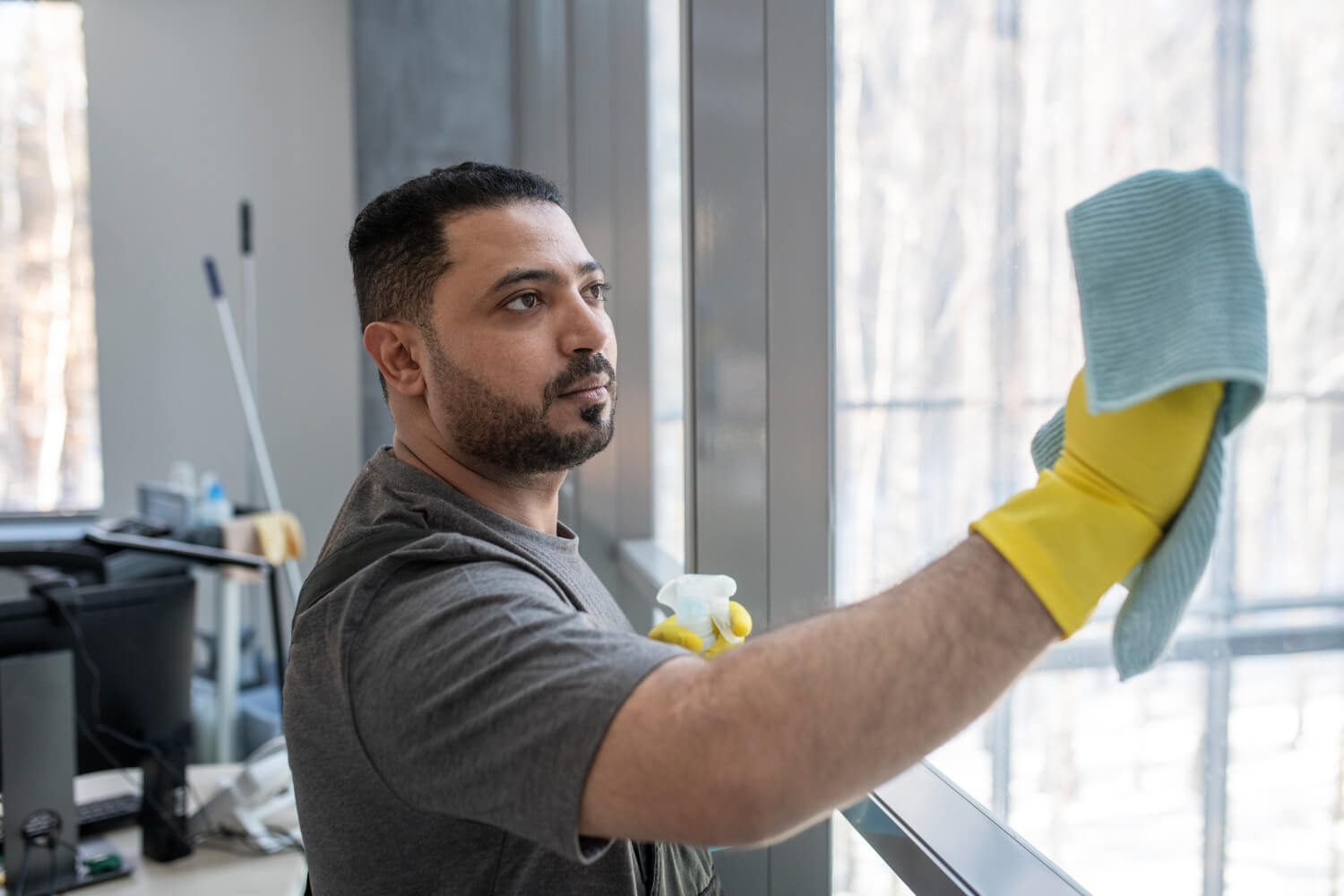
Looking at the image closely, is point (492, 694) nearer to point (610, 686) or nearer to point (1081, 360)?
point (610, 686)

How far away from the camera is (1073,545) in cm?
55

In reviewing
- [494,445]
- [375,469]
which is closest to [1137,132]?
[494,445]

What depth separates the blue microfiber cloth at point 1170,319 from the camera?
1.69ft

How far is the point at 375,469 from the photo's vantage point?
93 centimetres

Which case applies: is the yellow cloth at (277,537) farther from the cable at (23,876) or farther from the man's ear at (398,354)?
the man's ear at (398,354)

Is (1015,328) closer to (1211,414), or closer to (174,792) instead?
(1211,414)

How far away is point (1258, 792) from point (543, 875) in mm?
698

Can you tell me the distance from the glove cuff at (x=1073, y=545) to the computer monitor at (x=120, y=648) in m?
1.55

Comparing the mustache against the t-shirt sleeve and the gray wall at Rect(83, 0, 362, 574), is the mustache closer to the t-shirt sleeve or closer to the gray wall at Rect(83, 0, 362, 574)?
the t-shirt sleeve

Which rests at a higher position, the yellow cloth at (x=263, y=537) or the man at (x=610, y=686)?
the man at (x=610, y=686)

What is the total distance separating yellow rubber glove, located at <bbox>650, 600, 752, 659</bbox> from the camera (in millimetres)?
871

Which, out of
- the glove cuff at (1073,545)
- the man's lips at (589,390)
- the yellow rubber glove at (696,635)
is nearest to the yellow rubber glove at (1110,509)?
the glove cuff at (1073,545)

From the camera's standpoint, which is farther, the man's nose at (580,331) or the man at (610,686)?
the man's nose at (580,331)

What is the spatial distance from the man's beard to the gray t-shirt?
6 cm
